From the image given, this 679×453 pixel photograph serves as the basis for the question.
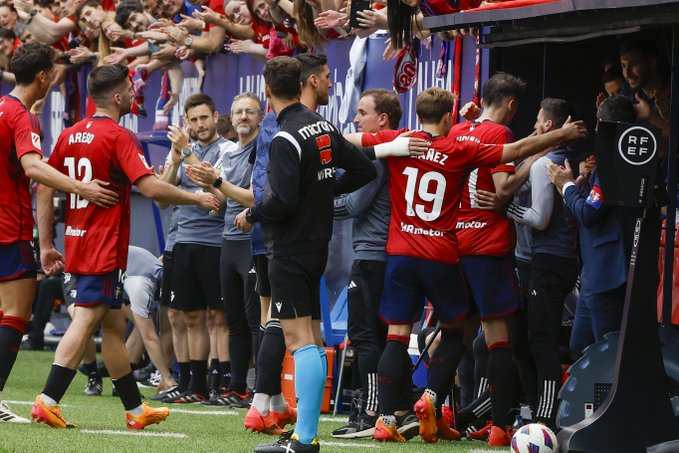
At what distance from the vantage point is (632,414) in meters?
7.14

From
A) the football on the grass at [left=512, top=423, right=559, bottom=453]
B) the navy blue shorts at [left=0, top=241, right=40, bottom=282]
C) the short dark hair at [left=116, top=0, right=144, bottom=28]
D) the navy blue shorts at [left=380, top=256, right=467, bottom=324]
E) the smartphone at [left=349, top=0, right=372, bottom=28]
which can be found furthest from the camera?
the short dark hair at [left=116, top=0, right=144, bottom=28]

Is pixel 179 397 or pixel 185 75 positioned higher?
pixel 185 75

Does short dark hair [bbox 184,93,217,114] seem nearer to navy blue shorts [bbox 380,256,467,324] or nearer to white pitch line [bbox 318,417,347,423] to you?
white pitch line [bbox 318,417,347,423]

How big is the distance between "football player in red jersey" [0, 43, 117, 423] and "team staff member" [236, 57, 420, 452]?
6.98 ft

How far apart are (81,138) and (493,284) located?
8.84 ft

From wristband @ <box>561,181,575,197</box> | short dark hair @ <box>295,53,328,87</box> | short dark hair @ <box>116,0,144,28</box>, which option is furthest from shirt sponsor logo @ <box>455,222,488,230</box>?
short dark hair @ <box>116,0,144,28</box>

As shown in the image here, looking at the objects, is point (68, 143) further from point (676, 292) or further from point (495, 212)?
point (676, 292)

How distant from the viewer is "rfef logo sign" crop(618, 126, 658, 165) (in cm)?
711

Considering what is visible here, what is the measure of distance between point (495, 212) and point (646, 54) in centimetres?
134

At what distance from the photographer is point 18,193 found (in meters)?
9.40

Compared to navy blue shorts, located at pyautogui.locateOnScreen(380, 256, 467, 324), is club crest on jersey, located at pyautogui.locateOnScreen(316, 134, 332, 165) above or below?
above

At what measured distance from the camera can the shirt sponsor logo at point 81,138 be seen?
8.78m

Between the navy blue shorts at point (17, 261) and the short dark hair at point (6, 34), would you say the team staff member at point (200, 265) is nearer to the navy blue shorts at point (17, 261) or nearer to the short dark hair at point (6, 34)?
the navy blue shorts at point (17, 261)

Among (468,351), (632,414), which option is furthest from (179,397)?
(632,414)
